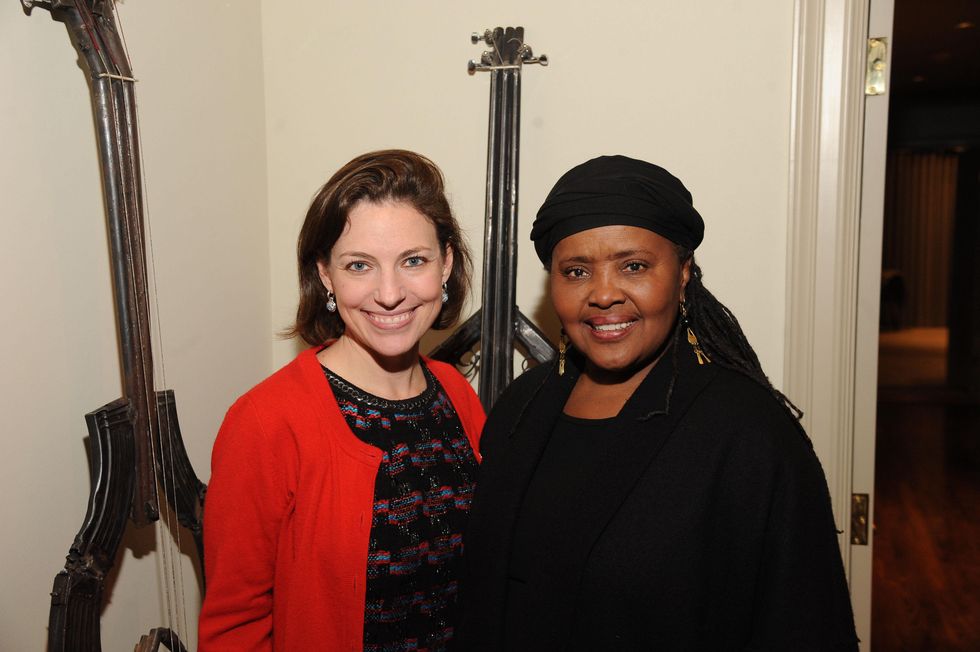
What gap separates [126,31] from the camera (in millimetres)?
1467

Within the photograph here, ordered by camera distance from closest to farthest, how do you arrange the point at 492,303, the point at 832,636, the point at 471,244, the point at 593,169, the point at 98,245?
the point at 832,636, the point at 593,169, the point at 98,245, the point at 492,303, the point at 471,244

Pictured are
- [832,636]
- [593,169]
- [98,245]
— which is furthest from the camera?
[98,245]

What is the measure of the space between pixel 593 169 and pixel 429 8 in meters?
0.94

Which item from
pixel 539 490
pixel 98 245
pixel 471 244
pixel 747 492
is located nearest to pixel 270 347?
pixel 471 244

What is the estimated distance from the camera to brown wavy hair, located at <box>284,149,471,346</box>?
1.35 m

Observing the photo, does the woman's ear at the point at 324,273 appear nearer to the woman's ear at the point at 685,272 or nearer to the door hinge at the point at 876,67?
the woman's ear at the point at 685,272

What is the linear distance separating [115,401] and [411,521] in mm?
537

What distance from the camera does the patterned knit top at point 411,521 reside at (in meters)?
1.33

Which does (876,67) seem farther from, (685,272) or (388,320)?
(388,320)

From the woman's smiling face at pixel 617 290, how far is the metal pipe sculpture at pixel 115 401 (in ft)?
2.39

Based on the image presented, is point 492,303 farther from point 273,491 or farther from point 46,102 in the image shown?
point 46,102

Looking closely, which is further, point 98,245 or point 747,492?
point 98,245

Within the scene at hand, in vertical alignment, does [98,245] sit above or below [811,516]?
above

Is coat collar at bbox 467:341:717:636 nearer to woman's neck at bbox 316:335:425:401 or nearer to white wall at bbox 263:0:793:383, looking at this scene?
woman's neck at bbox 316:335:425:401
